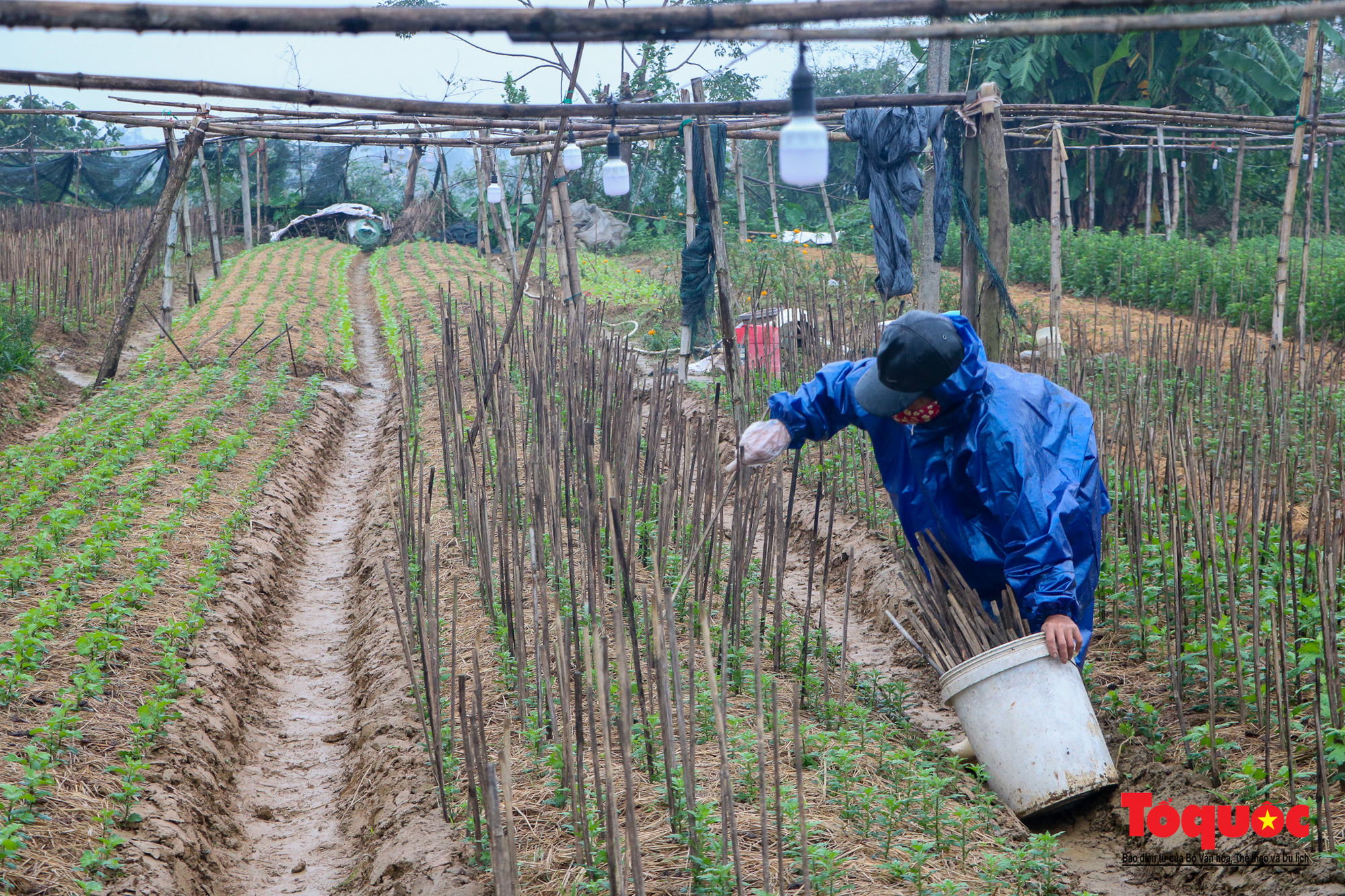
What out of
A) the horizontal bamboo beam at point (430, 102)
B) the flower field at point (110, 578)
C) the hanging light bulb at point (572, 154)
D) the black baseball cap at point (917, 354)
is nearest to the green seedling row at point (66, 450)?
the flower field at point (110, 578)

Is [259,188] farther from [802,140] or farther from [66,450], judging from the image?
[802,140]

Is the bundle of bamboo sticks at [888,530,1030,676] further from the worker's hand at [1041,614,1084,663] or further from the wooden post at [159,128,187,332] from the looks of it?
the wooden post at [159,128,187,332]

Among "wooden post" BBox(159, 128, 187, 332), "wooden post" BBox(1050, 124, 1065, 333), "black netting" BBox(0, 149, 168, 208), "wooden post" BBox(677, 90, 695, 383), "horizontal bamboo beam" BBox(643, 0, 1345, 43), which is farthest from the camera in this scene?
"black netting" BBox(0, 149, 168, 208)

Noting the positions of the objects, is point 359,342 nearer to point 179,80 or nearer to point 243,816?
point 179,80

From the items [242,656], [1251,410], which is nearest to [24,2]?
[242,656]

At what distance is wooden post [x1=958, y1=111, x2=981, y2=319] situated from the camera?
4668mm

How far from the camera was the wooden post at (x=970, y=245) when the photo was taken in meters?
4.67

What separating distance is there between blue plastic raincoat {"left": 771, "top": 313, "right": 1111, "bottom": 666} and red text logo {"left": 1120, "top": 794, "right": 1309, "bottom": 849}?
0.45 m

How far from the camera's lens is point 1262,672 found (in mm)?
2914

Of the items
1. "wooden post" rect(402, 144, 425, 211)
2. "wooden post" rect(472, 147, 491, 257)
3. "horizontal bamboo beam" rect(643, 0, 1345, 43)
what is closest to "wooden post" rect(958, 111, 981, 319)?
"horizontal bamboo beam" rect(643, 0, 1345, 43)

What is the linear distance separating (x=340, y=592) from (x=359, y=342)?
22.4ft

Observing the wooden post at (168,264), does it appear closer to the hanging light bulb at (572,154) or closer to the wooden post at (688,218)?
the hanging light bulb at (572,154)

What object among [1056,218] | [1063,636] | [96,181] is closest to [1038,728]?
[1063,636]

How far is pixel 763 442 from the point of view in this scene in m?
3.09
